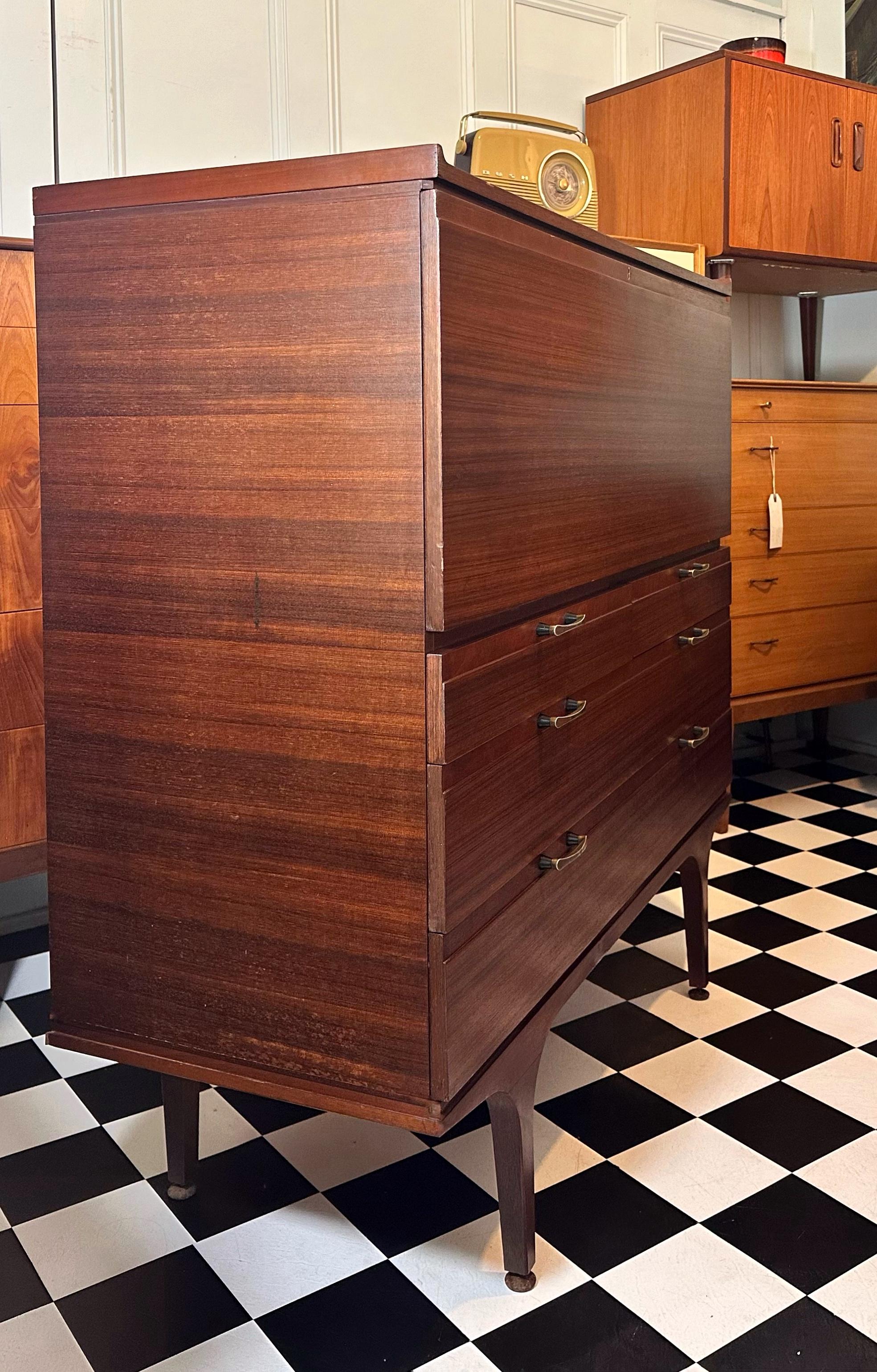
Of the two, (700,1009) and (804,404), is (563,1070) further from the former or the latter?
(804,404)

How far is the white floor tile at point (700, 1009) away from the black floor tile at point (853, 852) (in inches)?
34.5

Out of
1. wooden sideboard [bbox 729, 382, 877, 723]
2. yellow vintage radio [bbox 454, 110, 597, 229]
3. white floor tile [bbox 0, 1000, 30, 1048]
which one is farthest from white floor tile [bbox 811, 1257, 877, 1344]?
yellow vintage radio [bbox 454, 110, 597, 229]

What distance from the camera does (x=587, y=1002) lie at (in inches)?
92.9

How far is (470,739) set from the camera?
1.24 meters

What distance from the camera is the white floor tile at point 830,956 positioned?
8.18 ft

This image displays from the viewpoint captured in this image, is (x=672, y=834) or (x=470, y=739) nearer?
(x=470, y=739)

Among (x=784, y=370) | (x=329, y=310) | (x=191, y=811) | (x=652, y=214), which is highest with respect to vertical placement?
(x=652, y=214)

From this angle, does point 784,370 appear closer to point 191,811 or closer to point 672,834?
point 672,834

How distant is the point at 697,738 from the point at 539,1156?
2.52 ft

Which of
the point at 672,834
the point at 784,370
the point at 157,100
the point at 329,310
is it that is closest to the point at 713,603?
the point at 672,834

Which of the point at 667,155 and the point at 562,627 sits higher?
the point at 667,155

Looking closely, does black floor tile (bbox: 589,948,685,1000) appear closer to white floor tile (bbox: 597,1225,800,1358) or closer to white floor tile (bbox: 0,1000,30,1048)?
white floor tile (bbox: 597,1225,800,1358)

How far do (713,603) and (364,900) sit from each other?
1227mm

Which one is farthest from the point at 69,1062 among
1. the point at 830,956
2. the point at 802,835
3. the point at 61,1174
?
the point at 802,835
